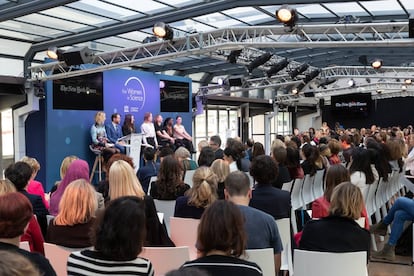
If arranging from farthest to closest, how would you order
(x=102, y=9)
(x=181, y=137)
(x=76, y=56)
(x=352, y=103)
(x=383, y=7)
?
(x=352, y=103), (x=181, y=137), (x=383, y=7), (x=102, y=9), (x=76, y=56)

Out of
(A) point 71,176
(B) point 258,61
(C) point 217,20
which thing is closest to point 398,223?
(A) point 71,176

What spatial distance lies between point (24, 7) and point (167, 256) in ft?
22.0

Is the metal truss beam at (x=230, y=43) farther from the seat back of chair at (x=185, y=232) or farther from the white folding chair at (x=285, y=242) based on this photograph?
the seat back of chair at (x=185, y=232)

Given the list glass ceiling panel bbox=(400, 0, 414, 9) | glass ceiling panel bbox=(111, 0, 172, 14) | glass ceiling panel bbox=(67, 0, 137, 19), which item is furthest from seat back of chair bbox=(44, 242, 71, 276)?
glass ceiling panel bbox=(400, 0, 414, 9)

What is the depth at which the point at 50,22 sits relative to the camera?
991cm

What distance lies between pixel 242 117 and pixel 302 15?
910 centimetres

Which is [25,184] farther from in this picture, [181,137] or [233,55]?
[181,137]

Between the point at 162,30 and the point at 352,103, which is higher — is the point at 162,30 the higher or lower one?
the higher one

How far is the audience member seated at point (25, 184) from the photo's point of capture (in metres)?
4.08

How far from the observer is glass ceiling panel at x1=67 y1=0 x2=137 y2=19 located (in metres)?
9.02

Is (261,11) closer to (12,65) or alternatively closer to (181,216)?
(12,65)

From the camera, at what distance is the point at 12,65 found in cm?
1105

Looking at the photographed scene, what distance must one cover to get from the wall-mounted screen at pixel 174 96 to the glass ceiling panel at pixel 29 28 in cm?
359

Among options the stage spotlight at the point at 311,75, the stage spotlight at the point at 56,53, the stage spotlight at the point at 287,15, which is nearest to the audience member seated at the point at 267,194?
the stage spotlight at the point at 287,15
